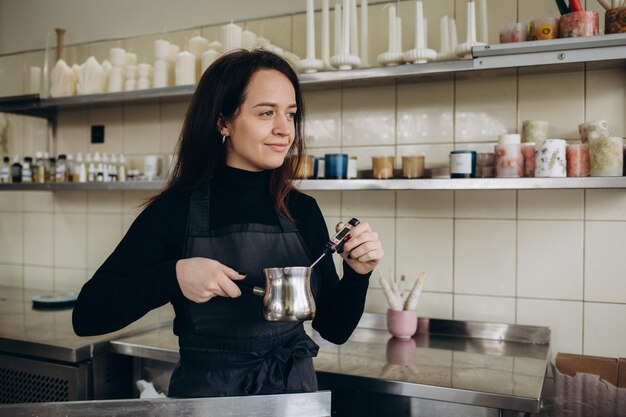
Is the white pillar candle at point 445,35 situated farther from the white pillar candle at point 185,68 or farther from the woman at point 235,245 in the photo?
the white pillar candle at point 185,68

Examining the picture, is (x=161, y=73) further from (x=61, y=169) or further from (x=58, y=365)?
(x=58, y=365)

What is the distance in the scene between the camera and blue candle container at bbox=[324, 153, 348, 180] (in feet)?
6.79

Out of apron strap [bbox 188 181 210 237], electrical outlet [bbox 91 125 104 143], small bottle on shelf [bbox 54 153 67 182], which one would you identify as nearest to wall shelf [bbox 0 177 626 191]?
apron strap [bbox 188 181 210 237]

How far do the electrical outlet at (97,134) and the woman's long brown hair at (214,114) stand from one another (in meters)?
1.67

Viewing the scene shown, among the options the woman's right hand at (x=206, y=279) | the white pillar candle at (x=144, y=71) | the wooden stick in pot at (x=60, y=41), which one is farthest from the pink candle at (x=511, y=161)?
the wooden stick in pot at (x=60, y=41)

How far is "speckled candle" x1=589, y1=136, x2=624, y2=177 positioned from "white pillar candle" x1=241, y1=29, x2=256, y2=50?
137 cm

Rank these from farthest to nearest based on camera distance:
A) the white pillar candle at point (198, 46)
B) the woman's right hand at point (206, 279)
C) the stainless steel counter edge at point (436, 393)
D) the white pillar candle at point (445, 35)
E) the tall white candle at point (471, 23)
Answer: the white pillar candle at point (198, 46)
the white pillar candle at point (445, 35)
the tall white candle at point (471, 23)
the stainless steel counter edge at point (436, 393)
the woman's right hand at point (206, 279)

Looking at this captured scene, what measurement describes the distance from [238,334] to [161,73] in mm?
1491

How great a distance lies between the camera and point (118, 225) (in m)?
2.79

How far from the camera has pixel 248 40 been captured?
2.32m

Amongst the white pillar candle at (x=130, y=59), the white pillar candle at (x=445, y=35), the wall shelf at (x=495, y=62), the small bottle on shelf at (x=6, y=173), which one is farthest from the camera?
the small bottle on shelf at (x=6, y=173)

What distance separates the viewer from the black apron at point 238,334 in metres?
1.25

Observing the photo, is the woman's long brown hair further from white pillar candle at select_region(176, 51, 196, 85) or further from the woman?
white pillar candle at select_region(176, 51, 196, 85)

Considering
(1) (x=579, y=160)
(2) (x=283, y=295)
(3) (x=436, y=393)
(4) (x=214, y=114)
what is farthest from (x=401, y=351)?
(4) (x=214, y=114)
